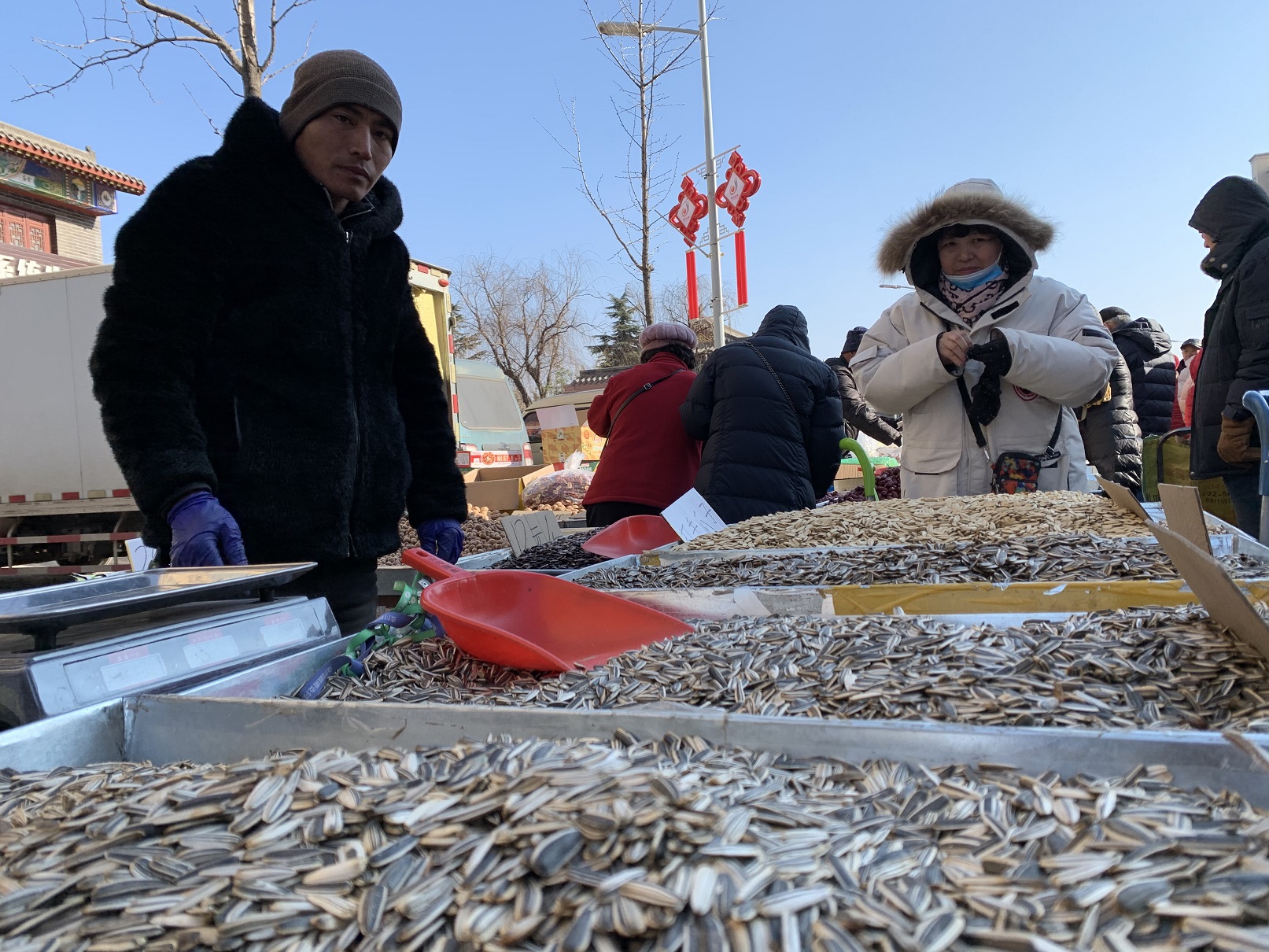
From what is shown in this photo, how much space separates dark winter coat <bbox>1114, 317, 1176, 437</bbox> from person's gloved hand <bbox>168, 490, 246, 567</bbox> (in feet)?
25.2

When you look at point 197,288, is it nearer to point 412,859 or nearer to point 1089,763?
point 412,859

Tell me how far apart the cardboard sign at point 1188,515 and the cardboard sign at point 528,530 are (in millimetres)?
2824

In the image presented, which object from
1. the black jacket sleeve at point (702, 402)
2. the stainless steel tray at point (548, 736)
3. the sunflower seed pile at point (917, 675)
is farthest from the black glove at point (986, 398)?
the stainless steel tray at point (548, 736)

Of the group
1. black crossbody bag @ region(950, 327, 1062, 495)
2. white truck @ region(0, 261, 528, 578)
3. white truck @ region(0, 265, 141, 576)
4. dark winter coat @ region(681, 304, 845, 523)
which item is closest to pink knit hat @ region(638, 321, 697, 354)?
dark winter coat @ region(681, 304, 845, 523)

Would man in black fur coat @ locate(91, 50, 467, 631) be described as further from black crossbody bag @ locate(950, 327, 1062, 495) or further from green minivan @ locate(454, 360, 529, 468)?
green minivan @ locate(454, 360, 529, 468)

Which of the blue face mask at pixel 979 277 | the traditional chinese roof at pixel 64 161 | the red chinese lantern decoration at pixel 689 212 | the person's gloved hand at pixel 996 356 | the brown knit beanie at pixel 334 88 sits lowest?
the person's gloved hand at pixel 996 356

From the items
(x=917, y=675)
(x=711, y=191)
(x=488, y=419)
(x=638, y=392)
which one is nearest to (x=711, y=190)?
(x=711, y=191)

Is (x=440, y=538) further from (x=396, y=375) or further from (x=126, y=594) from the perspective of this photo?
(x=126, y=594)

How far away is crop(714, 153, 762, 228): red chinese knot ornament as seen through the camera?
11.4m

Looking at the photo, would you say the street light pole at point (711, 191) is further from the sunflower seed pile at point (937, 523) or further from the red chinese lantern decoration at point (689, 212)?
the sunflower seed pile at point (937, 523)

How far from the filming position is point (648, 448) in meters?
4.59

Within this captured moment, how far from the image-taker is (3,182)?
559 inches

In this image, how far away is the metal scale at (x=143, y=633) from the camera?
1139 mm

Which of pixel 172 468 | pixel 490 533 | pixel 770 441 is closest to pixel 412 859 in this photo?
pixel 172 468
